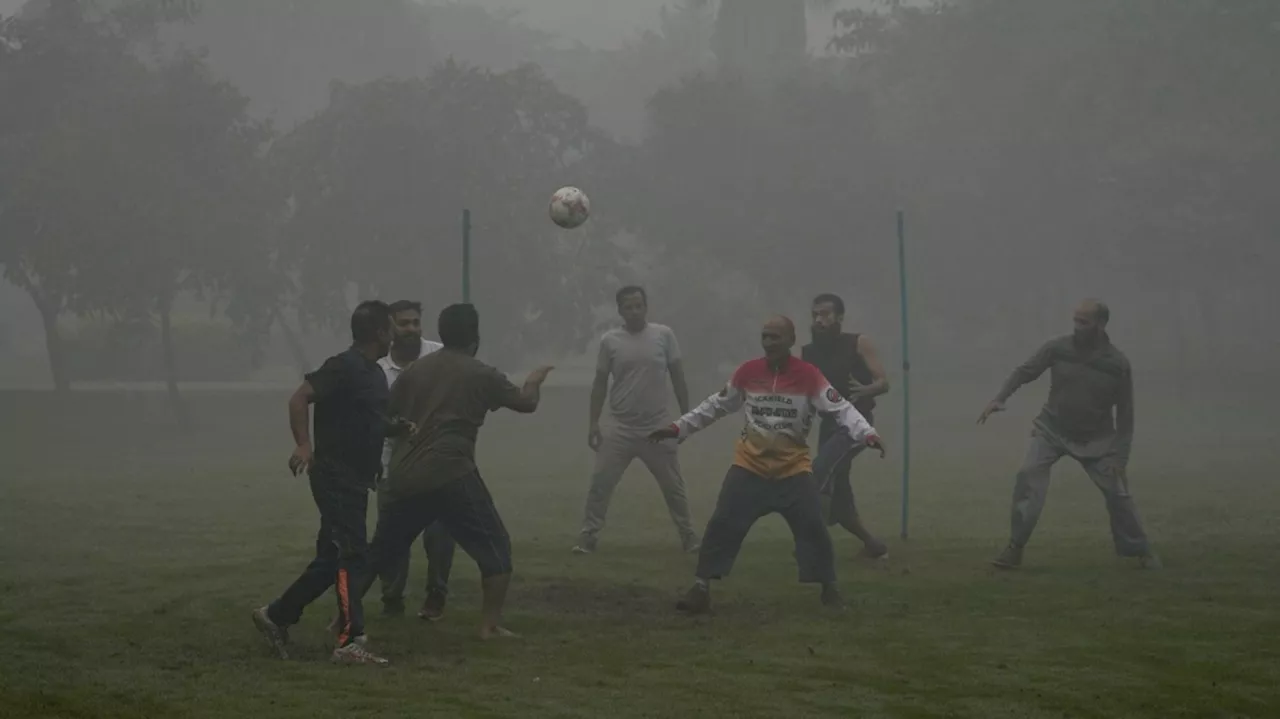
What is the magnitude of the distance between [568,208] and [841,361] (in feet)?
7.78

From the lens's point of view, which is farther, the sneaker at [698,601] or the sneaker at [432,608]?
the sneaker at [698,601]

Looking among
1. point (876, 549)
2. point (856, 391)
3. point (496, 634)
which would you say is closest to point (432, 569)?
point (496, 634)

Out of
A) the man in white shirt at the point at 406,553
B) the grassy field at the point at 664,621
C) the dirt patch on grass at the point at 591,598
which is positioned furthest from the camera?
the dirt patch on grass at the point at 591,598

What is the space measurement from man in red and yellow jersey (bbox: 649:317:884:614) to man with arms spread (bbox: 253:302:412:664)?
91.6 inches

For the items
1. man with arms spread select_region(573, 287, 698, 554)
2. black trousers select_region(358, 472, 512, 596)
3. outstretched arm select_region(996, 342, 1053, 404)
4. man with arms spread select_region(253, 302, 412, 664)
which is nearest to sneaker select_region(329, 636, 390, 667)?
man with arms spread select_region(253, 302, 412, 664)

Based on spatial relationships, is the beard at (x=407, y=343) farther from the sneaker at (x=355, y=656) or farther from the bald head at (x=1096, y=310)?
the bald head at (x=1096, y=310)

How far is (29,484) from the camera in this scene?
2139 cm

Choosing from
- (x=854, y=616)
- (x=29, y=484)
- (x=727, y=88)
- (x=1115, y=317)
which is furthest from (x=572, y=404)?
(x=854, y=616)

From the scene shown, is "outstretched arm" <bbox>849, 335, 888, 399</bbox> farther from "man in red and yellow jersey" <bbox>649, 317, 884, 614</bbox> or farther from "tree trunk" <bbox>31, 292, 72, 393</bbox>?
"tree trunk" <bbox>31, 292, 72, 393</bbox>

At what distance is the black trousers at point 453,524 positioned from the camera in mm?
8789

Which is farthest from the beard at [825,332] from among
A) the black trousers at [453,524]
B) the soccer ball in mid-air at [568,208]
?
the black trousers at [453,524]

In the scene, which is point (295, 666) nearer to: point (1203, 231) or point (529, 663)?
point (529, 663)

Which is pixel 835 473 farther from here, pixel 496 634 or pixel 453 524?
pixel 453 524

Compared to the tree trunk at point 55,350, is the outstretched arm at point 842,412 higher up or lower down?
lower down
